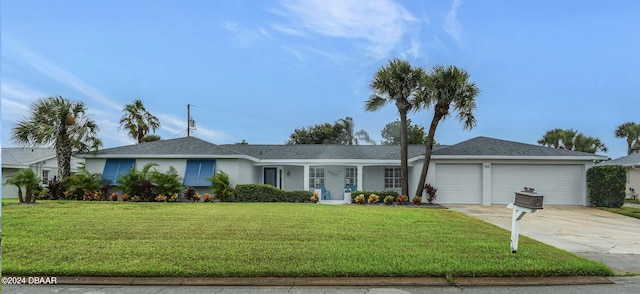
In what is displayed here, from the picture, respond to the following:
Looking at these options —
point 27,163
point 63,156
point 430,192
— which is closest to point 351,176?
point 430,192

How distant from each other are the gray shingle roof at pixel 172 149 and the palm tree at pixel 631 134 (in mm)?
41197

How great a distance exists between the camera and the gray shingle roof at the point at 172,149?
19656 millimetres

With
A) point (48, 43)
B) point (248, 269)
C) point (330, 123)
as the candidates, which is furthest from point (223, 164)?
point (330, 123)

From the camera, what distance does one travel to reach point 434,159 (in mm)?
19188

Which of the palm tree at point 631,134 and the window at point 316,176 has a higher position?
the palm tree at point 631,134

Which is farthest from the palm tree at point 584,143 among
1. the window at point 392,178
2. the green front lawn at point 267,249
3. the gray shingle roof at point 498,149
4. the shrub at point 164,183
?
the shrub at point 164,183

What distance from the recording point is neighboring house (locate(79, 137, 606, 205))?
62.0 ft

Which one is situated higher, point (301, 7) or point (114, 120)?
point (301, 7)

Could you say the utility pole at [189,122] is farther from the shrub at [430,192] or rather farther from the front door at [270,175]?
the shrub at [430,192]

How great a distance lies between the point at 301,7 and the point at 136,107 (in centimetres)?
→ 2187

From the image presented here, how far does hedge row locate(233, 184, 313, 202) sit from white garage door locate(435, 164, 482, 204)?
6.37 meters

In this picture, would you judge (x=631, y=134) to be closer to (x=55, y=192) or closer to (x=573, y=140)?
(x=573, y=140)

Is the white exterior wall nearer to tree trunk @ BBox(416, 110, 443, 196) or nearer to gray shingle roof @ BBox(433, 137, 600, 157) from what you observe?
tree trunk @ BBox(416, 110, 443, 196)

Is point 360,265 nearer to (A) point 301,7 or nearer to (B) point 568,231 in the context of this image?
(B) point 568,231
